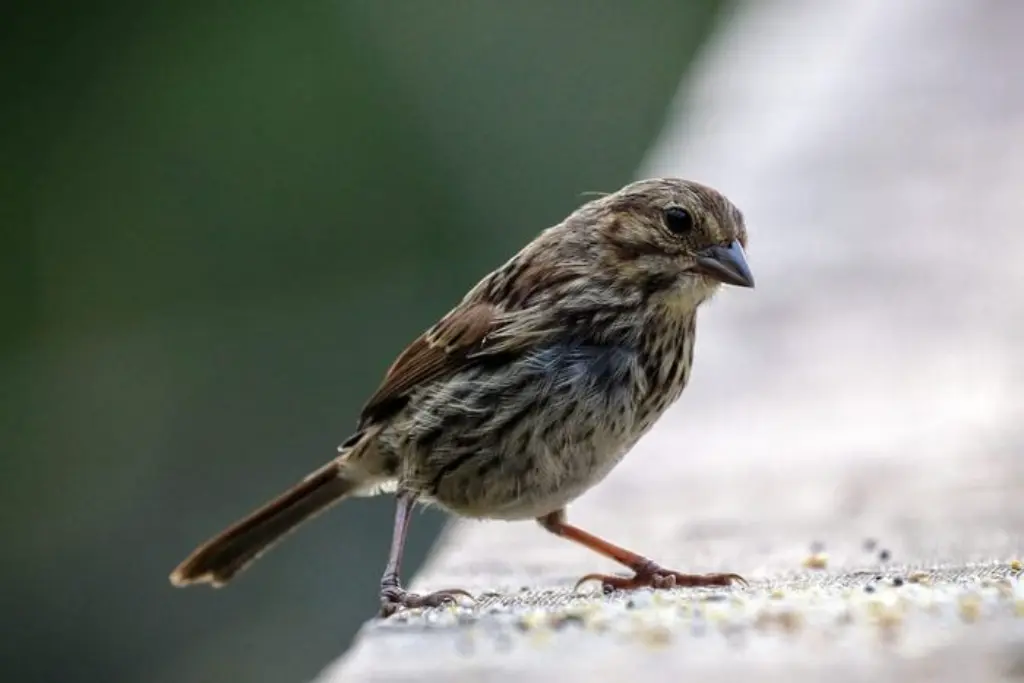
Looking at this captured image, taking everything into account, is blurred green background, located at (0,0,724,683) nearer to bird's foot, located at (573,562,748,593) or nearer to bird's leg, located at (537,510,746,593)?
bird's leg, located at (537,510,746,593)

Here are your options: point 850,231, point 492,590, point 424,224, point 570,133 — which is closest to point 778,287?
point 850,231

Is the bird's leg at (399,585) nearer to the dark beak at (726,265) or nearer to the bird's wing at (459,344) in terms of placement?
the bird's wing at (459,344)

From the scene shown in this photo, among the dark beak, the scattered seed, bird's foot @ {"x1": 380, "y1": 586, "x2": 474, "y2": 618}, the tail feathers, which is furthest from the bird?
the tail feathers

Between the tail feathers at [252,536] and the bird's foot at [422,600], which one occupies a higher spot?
the tail feathers at [252,536]

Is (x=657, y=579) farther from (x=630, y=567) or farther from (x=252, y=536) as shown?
(x=252, y=536)

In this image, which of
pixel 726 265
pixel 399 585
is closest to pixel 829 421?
pixel 726 265

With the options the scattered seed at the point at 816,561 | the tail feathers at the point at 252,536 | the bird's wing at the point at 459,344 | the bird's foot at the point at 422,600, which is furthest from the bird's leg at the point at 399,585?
the scattered seed at the point at 816,561
